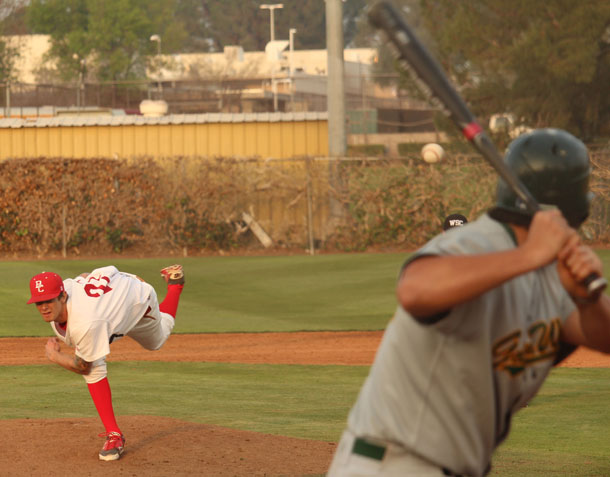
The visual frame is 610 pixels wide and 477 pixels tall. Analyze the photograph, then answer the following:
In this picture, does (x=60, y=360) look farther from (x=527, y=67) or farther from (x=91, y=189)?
(x=527, y=67)

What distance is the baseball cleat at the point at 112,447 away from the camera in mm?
7402

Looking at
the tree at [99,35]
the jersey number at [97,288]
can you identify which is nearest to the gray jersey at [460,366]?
the jersey number at [97,288]

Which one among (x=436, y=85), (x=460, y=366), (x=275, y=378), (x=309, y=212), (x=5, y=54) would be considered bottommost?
(x=275, y=378)

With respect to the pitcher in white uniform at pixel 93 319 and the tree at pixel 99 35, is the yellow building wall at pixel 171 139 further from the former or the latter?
the tree at pixel 99 35

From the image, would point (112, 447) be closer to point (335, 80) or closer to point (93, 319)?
point (93, 319)

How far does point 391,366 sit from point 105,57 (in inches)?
2729

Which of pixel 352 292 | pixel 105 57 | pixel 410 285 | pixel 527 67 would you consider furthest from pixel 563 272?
pixel 105 57

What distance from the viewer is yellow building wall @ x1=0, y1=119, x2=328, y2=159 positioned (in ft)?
87.7

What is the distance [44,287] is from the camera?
7.20 metres

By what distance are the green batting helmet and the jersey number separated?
17.2ft

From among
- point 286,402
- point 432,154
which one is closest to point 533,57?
point 432,154

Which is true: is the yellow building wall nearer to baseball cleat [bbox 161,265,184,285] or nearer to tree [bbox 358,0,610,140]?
tree [bbox 358,0,610,140]

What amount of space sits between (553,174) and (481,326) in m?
0.52

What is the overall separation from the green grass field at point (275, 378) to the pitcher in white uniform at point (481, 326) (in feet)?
14.3
